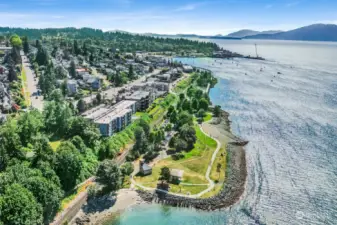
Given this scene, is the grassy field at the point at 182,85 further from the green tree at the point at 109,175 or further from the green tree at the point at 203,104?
the green tree at the point at 109,175

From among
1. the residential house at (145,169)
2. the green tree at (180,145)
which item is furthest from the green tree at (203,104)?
the residential house at (145,169)

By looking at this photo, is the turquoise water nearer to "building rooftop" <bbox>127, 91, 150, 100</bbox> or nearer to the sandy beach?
the sandy beach

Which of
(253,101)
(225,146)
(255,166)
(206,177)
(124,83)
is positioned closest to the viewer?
(206,177)

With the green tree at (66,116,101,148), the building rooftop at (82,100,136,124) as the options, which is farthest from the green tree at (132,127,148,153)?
the building rooftop at (82,100,136,124)

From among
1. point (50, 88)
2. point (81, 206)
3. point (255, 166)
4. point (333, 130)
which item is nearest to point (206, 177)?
point (255, 166)

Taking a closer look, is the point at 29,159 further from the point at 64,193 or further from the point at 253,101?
the point at 253,101
